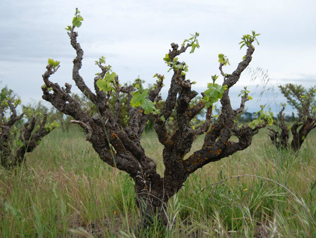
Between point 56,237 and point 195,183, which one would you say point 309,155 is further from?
point 56,237

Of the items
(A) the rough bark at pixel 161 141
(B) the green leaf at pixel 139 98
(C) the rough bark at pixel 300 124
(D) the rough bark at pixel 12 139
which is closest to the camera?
(B) the green leaf at pixel 139 98

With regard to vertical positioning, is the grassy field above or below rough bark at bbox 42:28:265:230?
below

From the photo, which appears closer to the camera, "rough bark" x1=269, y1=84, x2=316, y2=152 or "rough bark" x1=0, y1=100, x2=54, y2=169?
"rough bark" x1=0, y1=100, x2=54, y2=169

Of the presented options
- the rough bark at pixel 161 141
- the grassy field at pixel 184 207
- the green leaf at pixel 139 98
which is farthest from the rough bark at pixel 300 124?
the green leaf at pixel 139 98

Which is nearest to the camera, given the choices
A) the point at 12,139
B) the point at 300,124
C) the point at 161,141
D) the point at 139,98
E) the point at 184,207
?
the point at 139,98

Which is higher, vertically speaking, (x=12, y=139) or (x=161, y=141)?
(x=161, y=141)

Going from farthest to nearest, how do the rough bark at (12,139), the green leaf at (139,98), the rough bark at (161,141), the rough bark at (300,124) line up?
the rough bark at (300,124)
the rough bark at (12,139)
the rough bark at (161,141)
the green leaf at (139,98)

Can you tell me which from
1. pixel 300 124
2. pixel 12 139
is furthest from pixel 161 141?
pixel 300 124

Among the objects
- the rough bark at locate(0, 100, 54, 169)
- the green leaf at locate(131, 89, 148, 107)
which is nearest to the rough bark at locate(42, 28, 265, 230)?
the green leaf at locate(131, 89, 148, 107)

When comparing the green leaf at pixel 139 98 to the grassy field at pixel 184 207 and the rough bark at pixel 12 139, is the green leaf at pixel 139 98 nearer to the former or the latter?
the grassy field at pixel 184 207

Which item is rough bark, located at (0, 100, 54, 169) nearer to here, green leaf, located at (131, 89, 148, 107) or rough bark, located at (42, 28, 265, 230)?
rough bark, located at (42, 28, 265, 230)

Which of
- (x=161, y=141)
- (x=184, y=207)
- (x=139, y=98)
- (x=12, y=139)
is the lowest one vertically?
(x=184, y=207)

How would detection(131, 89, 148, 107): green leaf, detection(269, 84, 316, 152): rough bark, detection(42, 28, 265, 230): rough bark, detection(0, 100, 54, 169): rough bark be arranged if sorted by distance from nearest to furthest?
detection(131, 89, 148, 107): green leaf, detection(42, 28, 265, 230): rough bark, detection(0, 100, 54, 169): rough bark, detection(269, 84, 316, 152): rough bark

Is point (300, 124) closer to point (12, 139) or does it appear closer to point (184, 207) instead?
point (184, 207)
